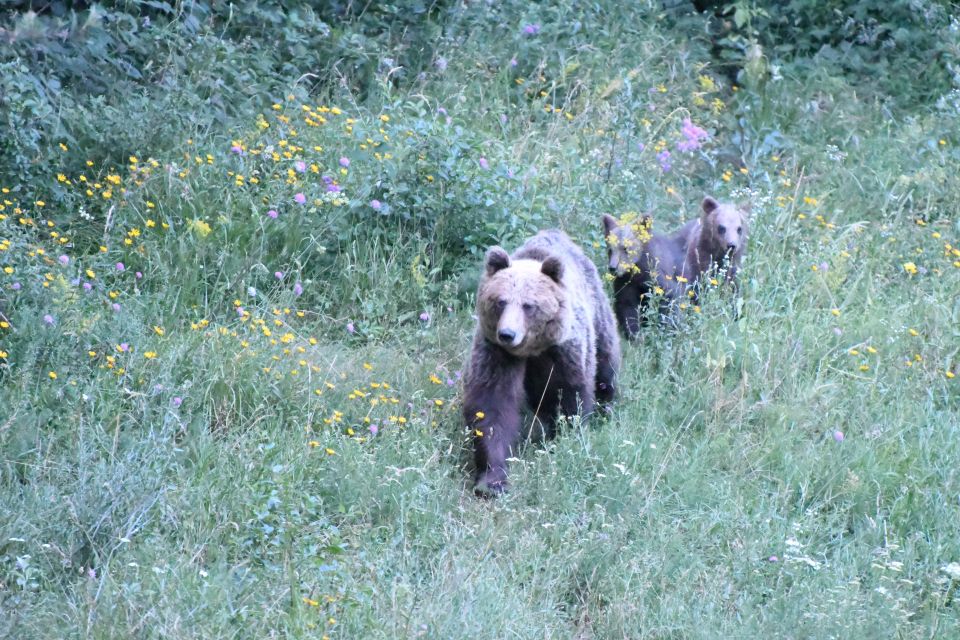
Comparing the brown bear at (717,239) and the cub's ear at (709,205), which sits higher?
the cub's ear at (709,205)

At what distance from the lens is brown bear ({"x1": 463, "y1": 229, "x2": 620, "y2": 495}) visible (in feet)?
19.9

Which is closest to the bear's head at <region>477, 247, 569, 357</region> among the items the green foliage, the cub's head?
the cub's head

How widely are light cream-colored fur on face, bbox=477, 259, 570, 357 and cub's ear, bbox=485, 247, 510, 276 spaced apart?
0.05 meters

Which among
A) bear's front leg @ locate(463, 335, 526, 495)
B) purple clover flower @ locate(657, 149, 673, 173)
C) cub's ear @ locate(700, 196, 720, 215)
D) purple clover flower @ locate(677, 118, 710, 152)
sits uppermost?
purple clover flower @ locate(677, 118, 710, 152)

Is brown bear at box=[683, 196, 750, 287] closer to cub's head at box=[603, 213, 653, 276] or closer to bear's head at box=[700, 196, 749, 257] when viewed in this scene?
bear's head at box=[700, 196, 749, 257]

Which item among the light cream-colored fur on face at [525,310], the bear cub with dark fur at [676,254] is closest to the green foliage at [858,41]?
the bear cub with dark fur at [676,254]

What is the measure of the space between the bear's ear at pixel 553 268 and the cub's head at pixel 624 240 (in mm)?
1006

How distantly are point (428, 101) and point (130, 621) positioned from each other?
5350 millimetres

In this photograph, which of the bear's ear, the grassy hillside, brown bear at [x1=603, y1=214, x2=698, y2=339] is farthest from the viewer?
brown bear at [x1=603, y1=214, x2=698, y2=339]

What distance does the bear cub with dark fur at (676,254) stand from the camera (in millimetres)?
7805

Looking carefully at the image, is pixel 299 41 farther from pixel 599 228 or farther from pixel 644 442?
pixel 644 442

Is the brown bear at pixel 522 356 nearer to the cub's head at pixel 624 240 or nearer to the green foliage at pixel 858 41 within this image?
the cub's head at pixel 624 240

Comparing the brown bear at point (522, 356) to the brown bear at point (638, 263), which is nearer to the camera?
the brown bear at point (522, 356)

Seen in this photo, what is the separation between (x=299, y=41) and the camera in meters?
9.13
